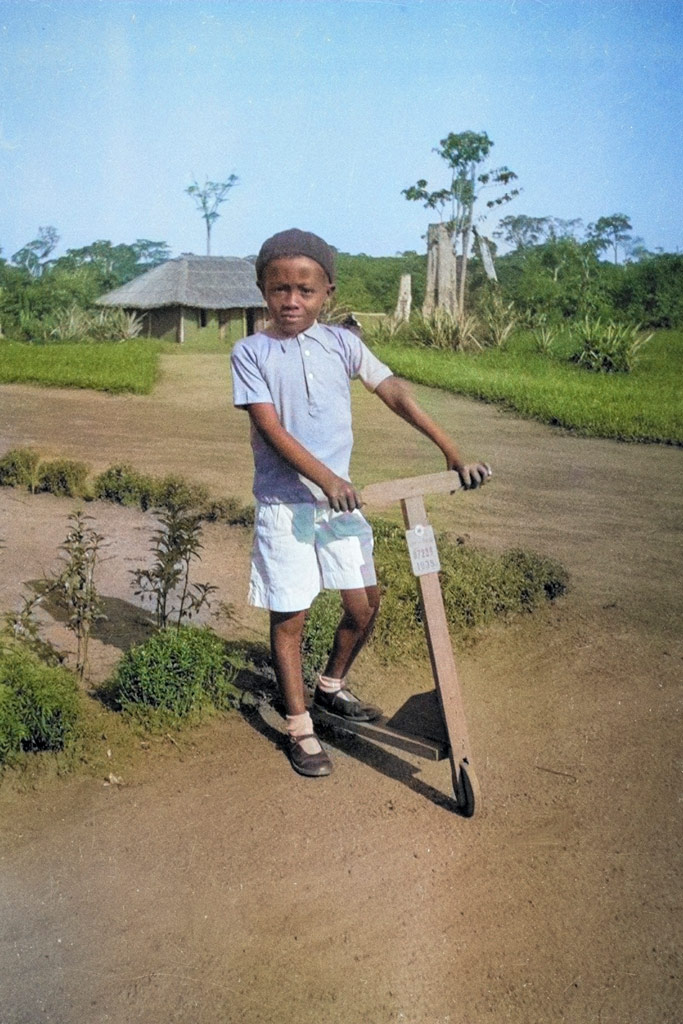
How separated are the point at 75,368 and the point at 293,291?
540cm

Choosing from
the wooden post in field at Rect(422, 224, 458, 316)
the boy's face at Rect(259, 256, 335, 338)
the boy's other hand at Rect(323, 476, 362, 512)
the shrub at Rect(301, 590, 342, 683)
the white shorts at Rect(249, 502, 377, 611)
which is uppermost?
the wooden post in field at Rect(422, 224, 458, 316)

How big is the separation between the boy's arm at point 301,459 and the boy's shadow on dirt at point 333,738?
0.81 m

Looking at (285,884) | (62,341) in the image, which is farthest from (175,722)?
(62,341)

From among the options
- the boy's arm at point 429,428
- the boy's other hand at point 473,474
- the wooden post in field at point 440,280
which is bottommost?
the boy's other hand at point 473,474

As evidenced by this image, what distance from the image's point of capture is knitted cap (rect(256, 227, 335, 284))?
3035mm

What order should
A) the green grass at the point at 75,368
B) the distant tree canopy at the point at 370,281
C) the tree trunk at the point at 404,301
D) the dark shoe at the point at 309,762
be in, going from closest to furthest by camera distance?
the dark shoe at the point at 309,762
the green grass at the point at 75,368
the distant tree canopy at the point at 370,281
the tree trunk at the point at 404,301

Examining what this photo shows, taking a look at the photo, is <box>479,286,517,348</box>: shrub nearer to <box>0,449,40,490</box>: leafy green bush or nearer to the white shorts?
<box>0,449,40,490</box>: leafy green bush

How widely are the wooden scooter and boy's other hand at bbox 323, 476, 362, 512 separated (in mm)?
62

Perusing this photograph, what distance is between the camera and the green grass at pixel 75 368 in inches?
297

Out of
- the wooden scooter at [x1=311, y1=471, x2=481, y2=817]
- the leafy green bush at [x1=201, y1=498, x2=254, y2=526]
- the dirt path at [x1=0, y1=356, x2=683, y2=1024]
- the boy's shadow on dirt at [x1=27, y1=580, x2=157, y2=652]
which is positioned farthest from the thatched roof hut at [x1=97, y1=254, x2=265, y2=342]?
the wooden scooter at [x1=311, y1=471, x2=481, y2=817]

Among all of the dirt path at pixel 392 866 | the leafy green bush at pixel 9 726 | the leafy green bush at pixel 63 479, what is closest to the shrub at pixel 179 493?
the leafy green bush at pixel 63 479

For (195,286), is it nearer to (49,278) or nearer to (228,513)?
(49,278)

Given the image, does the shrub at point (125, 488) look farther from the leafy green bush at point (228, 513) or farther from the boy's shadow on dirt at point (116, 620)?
the boy's shadow on dirt at point (116, 620)

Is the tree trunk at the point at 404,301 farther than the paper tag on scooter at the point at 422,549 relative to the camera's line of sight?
Result: Yes
